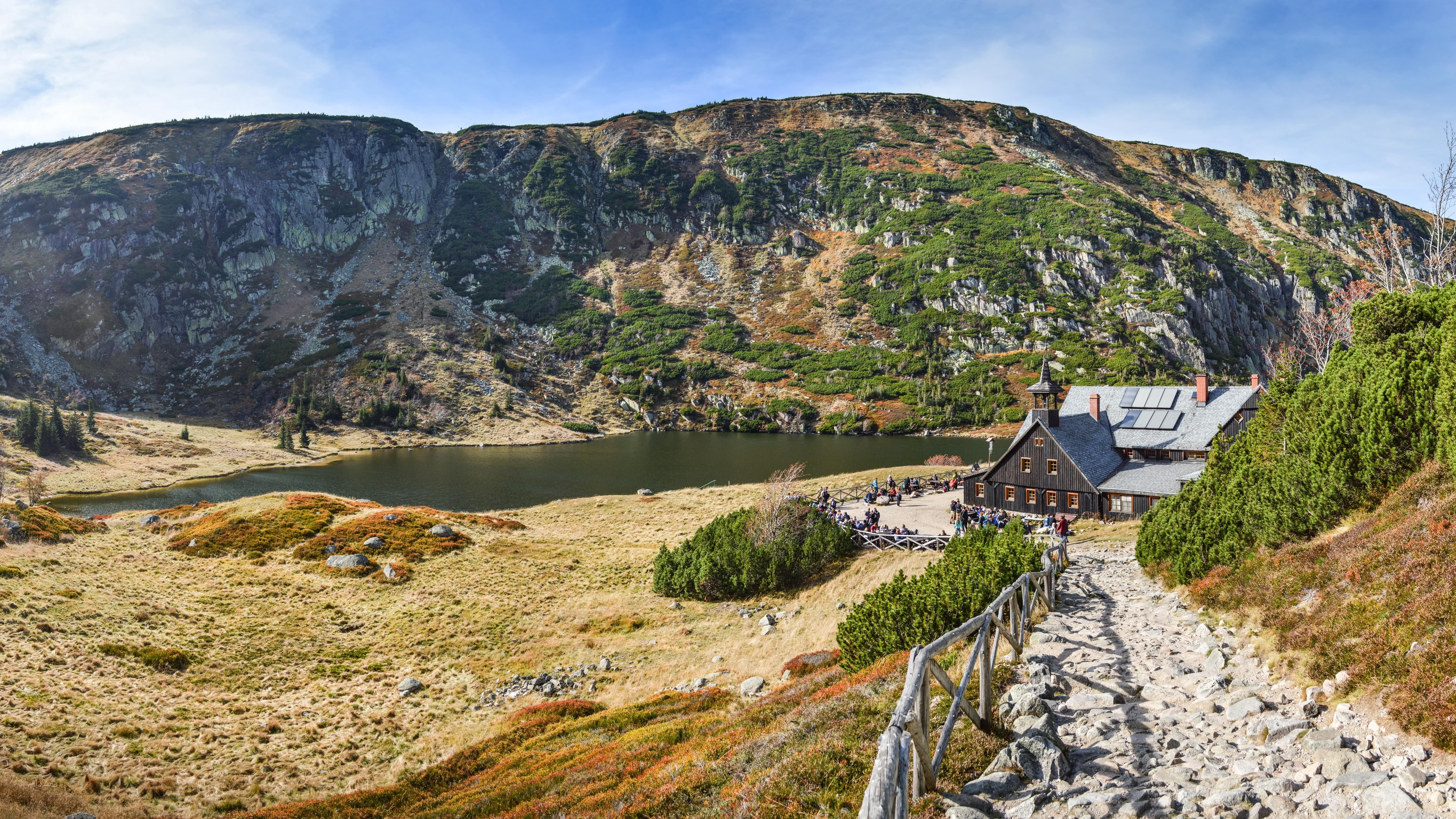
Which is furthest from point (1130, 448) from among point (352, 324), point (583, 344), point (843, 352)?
point (352, 324)

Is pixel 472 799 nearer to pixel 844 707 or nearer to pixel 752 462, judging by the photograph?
pixel 844 707

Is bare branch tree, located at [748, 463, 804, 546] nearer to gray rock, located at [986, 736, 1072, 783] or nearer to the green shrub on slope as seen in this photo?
the green shrub on slope

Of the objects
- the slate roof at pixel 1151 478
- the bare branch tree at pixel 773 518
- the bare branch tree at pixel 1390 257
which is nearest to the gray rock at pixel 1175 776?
the bare branch tree at pixel 773 518

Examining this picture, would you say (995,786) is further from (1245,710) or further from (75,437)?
(75,437)

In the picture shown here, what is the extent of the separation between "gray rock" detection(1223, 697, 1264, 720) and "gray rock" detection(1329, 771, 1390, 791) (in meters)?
2.20

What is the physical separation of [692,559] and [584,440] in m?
103

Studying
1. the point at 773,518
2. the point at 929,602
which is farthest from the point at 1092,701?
the point at 773,518

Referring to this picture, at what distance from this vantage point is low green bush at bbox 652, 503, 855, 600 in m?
35.7

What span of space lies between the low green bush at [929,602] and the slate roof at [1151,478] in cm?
2969

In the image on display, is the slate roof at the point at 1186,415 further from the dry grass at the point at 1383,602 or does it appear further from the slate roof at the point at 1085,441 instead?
the dry grass at the point at 1383,602

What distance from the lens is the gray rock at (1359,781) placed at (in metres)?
5.68

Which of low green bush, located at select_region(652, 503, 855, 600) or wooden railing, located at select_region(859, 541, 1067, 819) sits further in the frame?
low green bush, located at select_region(652, 503, 855, 600)

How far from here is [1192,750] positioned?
738 cm

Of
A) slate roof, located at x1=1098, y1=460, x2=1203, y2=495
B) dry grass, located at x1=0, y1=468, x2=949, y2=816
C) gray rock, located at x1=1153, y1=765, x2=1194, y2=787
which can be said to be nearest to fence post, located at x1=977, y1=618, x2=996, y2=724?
gray rock, located at x1=1153, y1=765, x2=1194, y2=787
